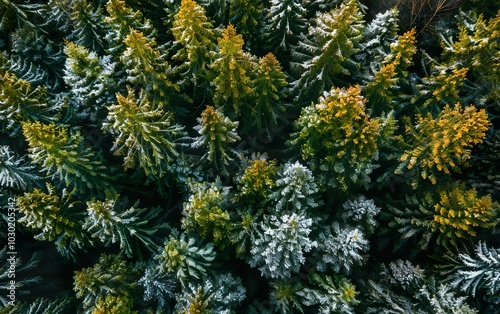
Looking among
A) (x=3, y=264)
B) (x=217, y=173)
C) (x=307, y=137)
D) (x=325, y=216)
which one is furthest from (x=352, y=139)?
(x=3, y=264)

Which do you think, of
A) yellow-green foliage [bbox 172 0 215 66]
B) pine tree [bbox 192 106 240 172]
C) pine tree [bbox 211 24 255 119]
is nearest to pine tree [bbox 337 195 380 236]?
pine tree [bbox 192 106 240 172]

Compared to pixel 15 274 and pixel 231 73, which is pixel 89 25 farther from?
pixel 15 274

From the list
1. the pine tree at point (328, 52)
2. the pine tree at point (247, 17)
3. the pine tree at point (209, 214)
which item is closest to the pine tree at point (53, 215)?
the pine tree at point (209, 214)

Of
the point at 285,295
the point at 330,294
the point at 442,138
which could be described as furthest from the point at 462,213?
the point at 285,295

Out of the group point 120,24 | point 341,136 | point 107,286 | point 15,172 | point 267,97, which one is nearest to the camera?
point 341,136

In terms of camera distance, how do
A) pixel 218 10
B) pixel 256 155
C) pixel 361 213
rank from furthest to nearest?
1. pixel 256 155
2. pixel 218 10
3. pixel 361 213
